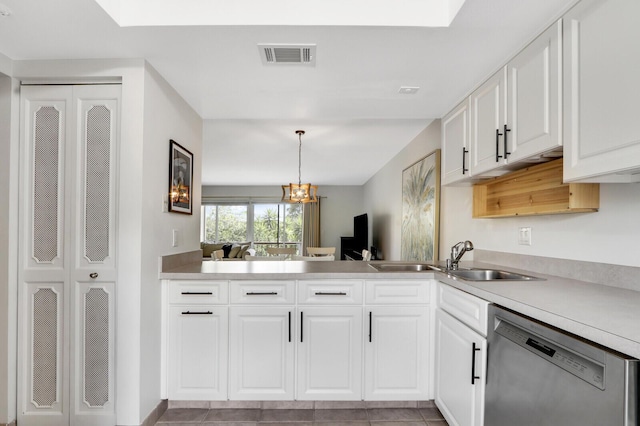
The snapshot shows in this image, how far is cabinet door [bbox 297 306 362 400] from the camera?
2.35m

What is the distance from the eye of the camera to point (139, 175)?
207cm

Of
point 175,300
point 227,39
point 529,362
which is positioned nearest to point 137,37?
point 227,39

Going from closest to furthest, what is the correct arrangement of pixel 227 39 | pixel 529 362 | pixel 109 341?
pixel 529 362 → pixel 227 39 → pixel 109 341

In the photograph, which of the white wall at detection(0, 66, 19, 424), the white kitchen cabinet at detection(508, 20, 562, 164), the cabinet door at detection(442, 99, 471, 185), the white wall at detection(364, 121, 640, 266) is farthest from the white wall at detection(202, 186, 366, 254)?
the white kitchen cabinet at detection(508, 20, 562, 164)

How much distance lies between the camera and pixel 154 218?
2.24 m

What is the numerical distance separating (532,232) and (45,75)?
2987mm

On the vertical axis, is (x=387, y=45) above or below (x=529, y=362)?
above

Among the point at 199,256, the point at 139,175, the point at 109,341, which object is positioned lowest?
the point at 109,341

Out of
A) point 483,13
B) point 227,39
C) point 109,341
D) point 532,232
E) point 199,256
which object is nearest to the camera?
point 483,13

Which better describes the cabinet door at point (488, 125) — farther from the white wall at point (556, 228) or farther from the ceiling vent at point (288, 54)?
the ceiling vent at point (288, 54)

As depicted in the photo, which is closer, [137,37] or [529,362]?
[529,362]

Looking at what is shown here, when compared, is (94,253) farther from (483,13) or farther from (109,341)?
(483,13)

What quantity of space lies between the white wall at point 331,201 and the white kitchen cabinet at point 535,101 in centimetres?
778

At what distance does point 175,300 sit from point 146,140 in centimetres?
101
